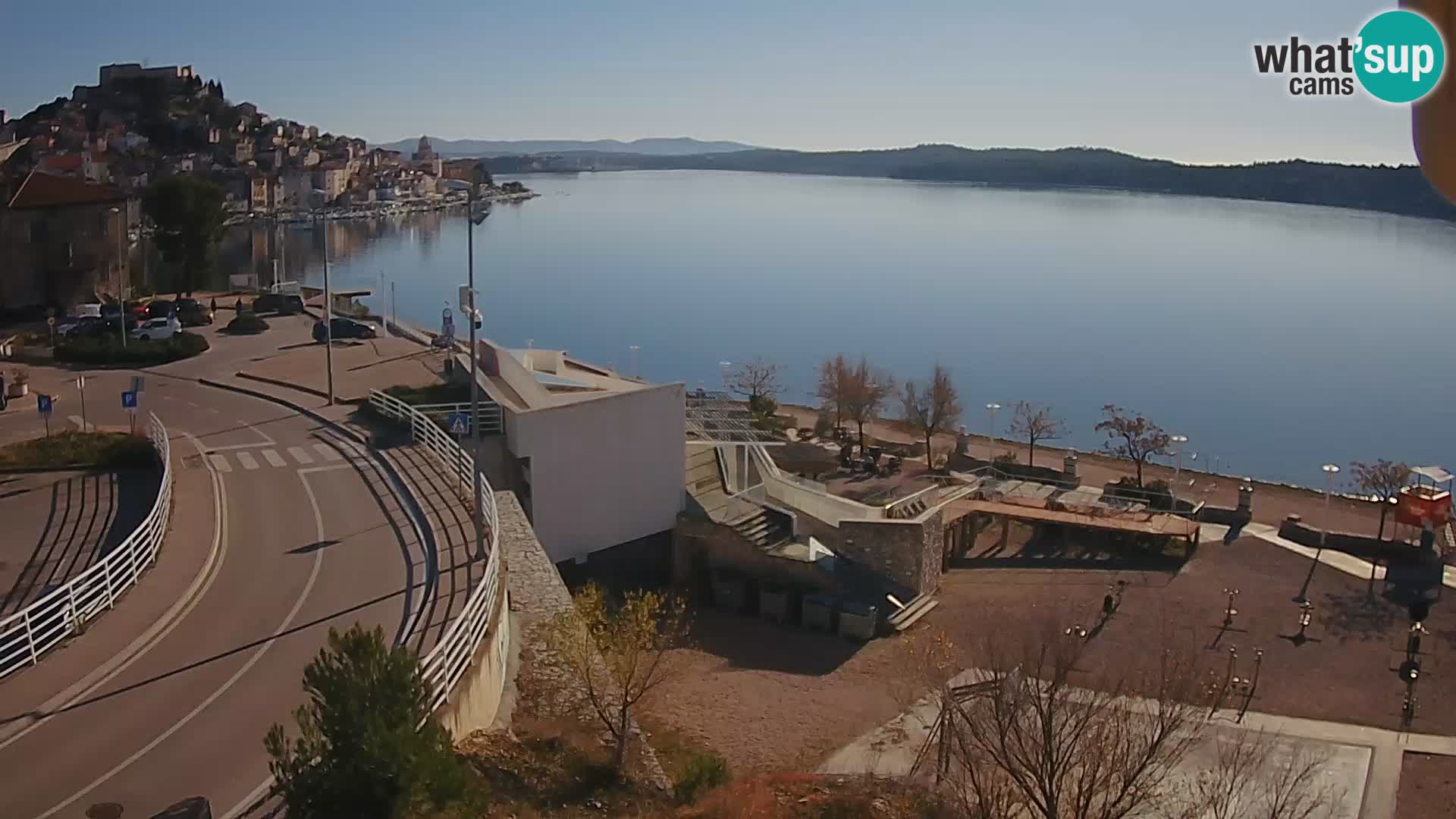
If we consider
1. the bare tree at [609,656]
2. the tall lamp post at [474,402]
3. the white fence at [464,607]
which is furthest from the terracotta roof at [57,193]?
the bare tree at [609,656]

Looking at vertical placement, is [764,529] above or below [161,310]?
below

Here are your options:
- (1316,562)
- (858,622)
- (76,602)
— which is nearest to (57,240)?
(76,602)

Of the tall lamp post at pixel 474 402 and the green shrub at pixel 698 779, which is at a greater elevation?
the tall lamp post at pixel 474 402

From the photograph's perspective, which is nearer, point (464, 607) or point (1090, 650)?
point (464, 607)

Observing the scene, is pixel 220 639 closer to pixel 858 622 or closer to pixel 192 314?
pixel 858 622

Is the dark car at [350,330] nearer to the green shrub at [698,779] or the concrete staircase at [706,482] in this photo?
the concrete staircase at [706,482]

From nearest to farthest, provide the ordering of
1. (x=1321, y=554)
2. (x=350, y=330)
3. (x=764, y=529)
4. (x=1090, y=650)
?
(x=1090, y=650)
(x=764, y=529)
(x=1321, y=554)
(x=350, y=330)
